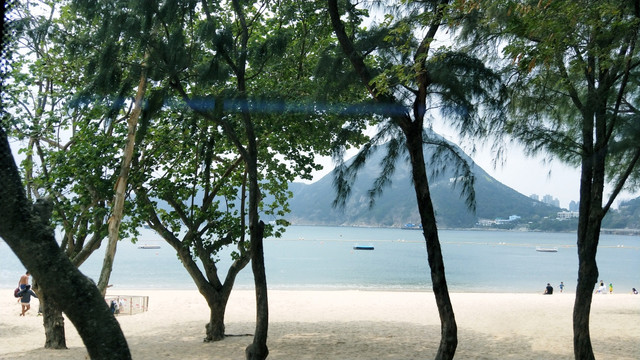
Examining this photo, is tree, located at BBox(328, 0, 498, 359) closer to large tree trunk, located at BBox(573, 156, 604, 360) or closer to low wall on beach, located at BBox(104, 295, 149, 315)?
large tree trunk, located at BBox(573, 156, 604, 360)

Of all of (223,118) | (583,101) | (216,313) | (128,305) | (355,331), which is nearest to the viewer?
(583,101)

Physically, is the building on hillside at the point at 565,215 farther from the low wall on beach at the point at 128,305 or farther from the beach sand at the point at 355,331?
the low wall on beach at the point at 128,305

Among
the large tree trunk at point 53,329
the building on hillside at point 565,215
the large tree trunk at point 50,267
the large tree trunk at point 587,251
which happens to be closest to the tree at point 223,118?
the large tree trunk at point 53,329

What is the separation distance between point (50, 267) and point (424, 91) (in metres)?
5.85

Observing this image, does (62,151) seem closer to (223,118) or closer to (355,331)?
(223,118)

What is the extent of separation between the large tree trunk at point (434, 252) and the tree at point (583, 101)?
176 cm

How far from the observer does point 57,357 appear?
10438 millimetres

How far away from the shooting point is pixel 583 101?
9180 mm

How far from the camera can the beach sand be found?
36.1 ft

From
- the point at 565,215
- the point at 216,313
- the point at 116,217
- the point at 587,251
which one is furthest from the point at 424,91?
the point at 565,215

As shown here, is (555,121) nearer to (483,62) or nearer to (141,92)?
(483,62)

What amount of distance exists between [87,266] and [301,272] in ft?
82.3

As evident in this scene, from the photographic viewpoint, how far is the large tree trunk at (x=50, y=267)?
308cm

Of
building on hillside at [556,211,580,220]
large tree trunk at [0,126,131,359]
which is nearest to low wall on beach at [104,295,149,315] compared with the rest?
large tree trunk at [0,126,131,359]
